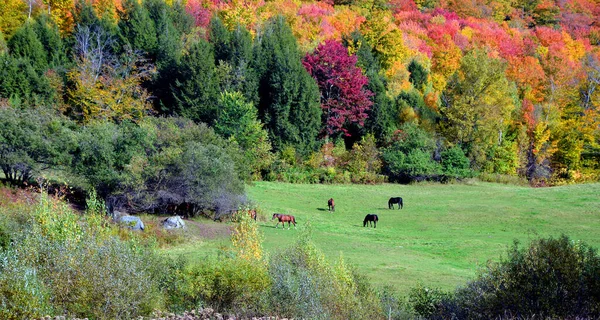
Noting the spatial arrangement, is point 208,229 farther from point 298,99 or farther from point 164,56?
point 164,56

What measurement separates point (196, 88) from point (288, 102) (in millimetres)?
9702

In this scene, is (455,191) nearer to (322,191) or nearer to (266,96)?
(322,191)

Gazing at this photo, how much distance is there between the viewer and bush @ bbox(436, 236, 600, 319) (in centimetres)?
1714

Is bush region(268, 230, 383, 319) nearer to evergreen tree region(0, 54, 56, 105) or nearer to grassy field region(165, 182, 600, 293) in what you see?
grassy field region(165, 182, 600, 293)

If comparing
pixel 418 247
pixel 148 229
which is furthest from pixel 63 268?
pixel 418 247

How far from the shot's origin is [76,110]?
188 ft

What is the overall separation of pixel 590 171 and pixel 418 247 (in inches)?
1615

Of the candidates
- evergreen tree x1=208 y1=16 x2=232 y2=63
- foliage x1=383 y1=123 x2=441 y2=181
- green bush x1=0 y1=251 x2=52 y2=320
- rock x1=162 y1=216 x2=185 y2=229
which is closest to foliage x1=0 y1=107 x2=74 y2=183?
rock x1=162 y1=216 x2=185 y2=229

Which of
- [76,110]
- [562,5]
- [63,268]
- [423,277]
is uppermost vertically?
[562,5]

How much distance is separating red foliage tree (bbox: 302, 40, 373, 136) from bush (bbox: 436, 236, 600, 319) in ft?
157

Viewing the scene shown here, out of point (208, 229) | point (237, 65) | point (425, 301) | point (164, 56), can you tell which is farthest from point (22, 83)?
point (425, 301)

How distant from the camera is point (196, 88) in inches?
2345

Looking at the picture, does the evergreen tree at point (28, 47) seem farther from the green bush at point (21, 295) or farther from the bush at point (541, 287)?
the bush at point (541, 287)

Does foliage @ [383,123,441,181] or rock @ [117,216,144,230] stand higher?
foliage @ [383,123,441,181]
